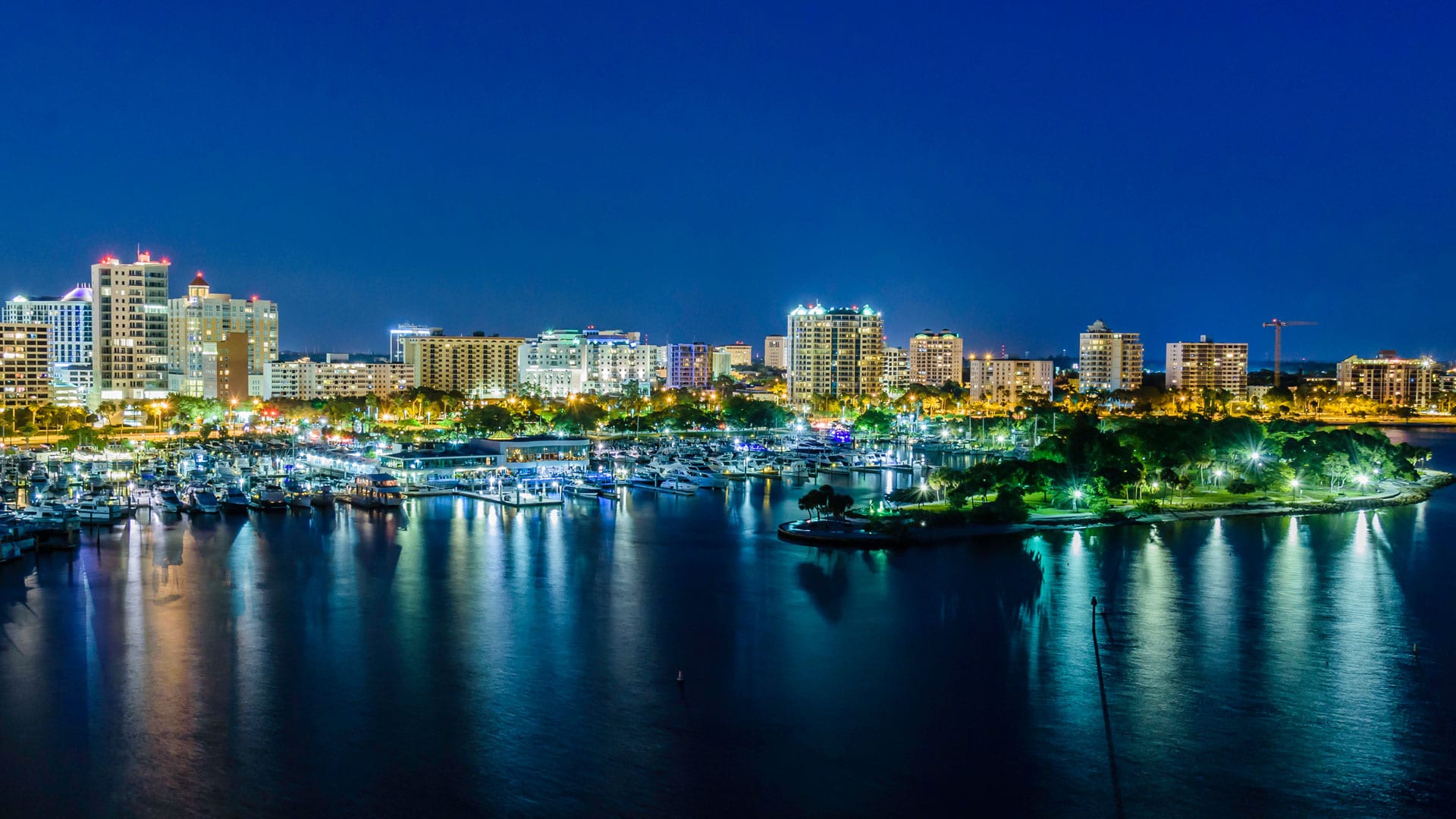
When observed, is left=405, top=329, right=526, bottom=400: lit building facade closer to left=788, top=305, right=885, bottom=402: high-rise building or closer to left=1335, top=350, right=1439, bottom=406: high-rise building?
left=788, top=305, right=885, bottom=402: high-rise building

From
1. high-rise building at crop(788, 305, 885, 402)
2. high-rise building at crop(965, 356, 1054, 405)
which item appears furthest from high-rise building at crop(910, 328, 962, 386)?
high-rise building at crop(788, 305, 885, 402)

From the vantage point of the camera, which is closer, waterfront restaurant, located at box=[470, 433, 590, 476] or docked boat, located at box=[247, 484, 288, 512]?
docked boat, located at box=[247, 484, 288, 512]

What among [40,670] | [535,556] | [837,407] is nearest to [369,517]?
[535,556]

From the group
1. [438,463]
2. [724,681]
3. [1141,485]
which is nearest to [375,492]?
[438,463]

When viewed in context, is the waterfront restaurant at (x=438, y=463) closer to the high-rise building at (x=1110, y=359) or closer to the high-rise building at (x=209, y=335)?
the high-rise building at (x=209, y=335)

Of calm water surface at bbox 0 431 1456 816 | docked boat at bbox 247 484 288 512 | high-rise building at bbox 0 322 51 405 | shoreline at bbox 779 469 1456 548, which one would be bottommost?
calm water surface at bbox 0 431 1456 816

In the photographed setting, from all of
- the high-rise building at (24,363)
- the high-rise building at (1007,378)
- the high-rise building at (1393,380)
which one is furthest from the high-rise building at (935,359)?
the high-rise building at (24,363)
